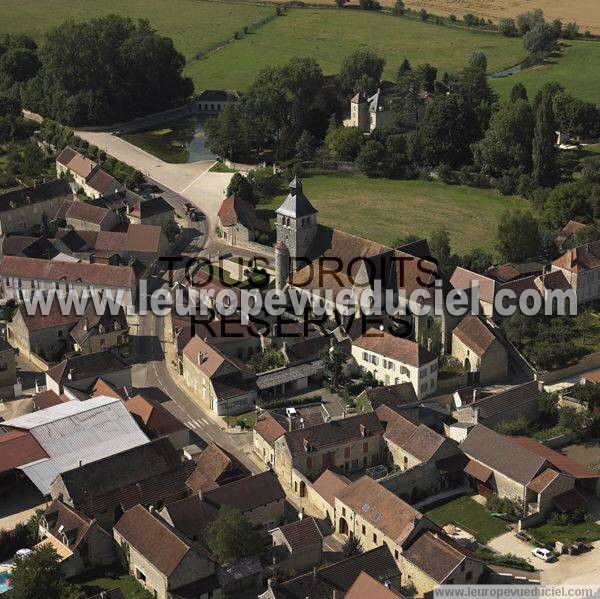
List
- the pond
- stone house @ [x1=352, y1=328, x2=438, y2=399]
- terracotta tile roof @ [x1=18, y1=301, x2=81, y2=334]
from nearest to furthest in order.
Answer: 1. stone house @ [x1=352, y1=328, x2=438, y2=399]
2. terracotta tile roof @ [x1=18, y1=301, x2=81, y2=334]
3. the pond

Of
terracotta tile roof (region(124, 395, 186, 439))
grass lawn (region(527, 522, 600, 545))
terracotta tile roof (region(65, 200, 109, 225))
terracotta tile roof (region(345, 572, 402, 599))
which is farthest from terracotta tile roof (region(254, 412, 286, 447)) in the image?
terracotta tile roof (region(65, 200, 109, 225))

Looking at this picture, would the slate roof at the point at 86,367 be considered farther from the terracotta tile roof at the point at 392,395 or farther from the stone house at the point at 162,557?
the stone house at the point at 162,557

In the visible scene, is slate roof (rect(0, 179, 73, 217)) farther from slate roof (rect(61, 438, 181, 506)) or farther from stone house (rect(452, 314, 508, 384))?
stone house (rect(452, 314, 508, 384))

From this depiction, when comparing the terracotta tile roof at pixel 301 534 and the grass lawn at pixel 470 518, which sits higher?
the terracotta tile roof at pixel 301 534

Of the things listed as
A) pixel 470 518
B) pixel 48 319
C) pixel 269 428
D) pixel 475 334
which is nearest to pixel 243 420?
pixel 269 428

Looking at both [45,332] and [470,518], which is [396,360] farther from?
[45,332]

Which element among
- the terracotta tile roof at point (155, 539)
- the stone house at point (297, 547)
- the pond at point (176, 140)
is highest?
the pond at point (176, 140)

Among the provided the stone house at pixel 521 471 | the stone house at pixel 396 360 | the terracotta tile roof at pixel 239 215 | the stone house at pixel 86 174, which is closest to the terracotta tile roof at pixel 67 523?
the stone house at pixel 521 471
